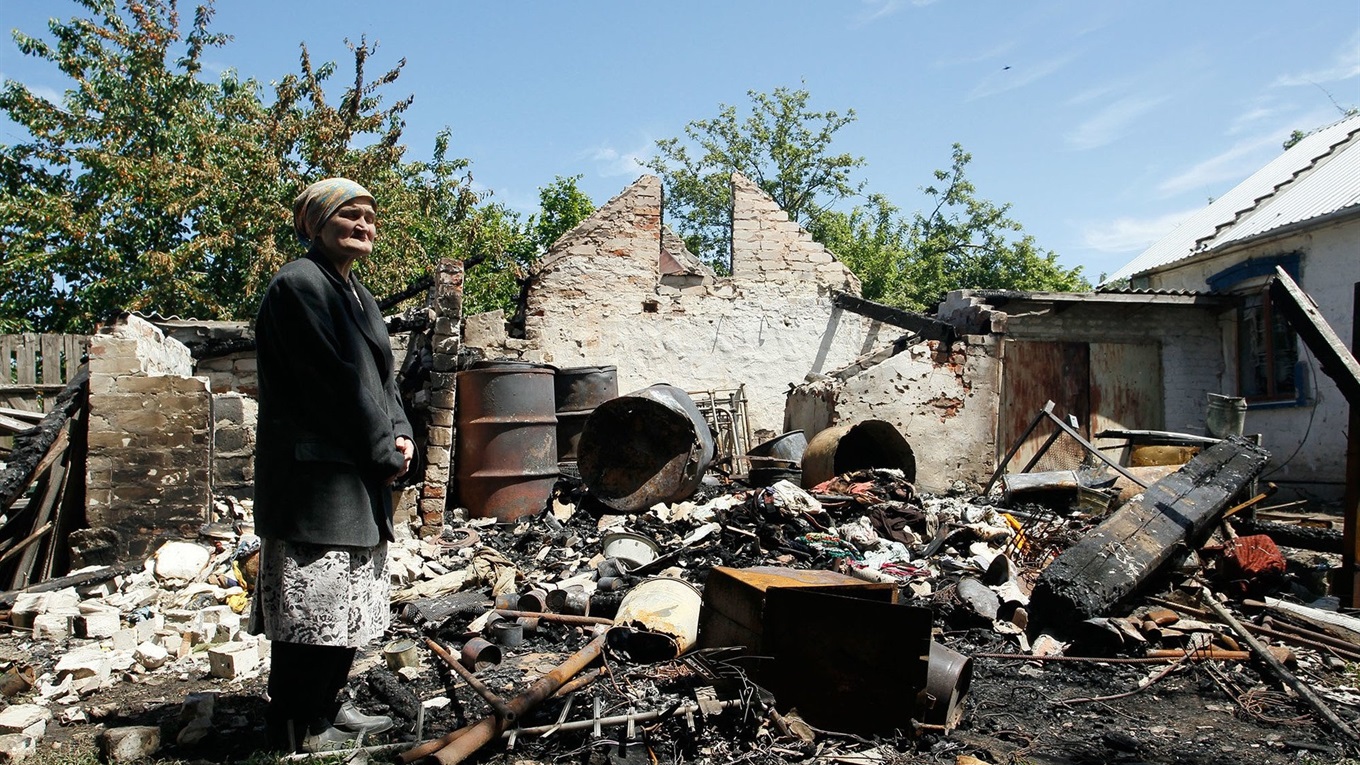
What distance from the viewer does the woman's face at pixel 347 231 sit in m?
2.92

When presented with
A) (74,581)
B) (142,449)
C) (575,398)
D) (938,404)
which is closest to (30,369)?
(142,449)

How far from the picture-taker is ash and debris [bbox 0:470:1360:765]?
304cm

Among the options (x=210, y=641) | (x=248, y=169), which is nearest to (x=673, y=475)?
(x=210, y=641)

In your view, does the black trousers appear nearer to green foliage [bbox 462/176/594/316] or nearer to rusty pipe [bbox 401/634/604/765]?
rusty pipe [bbox 401/634/604/765]

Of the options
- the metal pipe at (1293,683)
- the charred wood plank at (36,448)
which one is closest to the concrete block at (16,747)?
the charred wood plank at (36,448)

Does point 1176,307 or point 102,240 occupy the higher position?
point 102,240

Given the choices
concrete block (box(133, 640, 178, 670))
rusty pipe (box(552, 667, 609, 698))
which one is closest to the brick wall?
concrete block (box(133, 640, 178, 670))

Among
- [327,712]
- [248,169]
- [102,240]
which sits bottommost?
[327,712]

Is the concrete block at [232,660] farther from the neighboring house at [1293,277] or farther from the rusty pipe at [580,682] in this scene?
the neighboring house at [1293,277]

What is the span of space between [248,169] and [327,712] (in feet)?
47.8

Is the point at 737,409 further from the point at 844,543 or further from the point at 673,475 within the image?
the point at 844,543

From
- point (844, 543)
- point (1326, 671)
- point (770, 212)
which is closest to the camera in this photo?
point (1326, 671)

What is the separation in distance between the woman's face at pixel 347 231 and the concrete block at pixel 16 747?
2.05 m

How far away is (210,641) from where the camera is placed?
464cm
